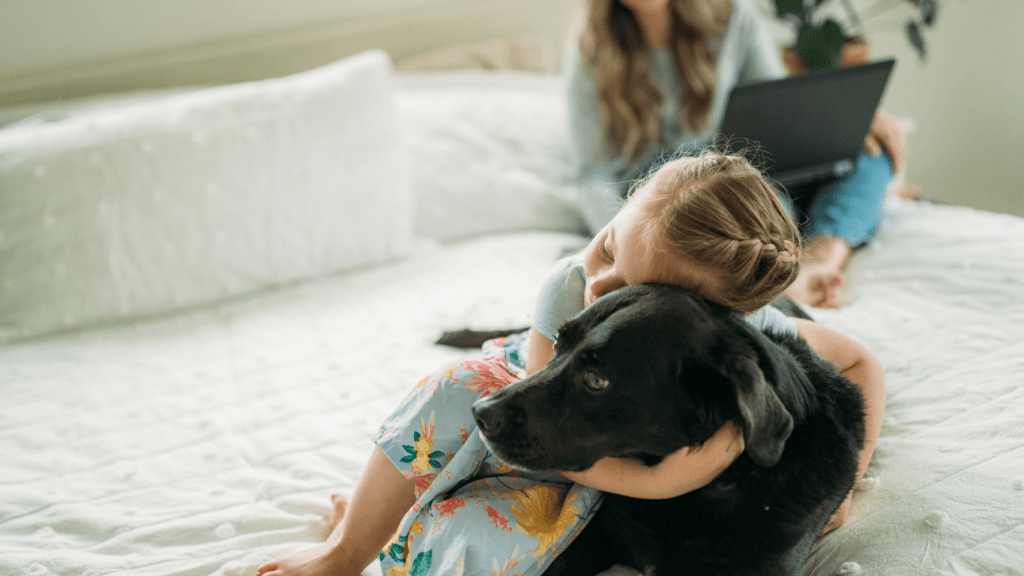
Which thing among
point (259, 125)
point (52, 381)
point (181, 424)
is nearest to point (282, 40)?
point (259, 125)

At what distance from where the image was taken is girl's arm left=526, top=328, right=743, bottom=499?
2.36 ft

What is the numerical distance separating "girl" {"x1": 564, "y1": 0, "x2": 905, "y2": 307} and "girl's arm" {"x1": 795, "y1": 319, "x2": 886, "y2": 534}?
845 millimetres

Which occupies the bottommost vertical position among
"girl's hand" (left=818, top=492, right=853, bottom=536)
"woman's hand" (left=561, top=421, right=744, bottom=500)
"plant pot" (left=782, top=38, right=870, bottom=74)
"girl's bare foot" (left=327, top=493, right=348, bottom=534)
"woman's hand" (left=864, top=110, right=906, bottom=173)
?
"girl's bare foot" (left=327, top=493, right=348, bottom=534)

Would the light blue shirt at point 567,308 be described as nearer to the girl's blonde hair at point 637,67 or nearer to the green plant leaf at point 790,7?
the girl's blonde hair at point 637,67

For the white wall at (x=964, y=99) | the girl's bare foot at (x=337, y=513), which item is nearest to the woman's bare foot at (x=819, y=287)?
the girl's bare foot at (x=337, y=513)

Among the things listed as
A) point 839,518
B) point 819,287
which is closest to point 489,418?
point 839,518

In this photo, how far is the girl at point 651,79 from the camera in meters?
1.83

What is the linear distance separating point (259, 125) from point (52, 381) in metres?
0.75

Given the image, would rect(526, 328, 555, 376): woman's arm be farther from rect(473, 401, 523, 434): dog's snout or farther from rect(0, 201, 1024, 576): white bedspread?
rect(0, 201, 1024, 576): white bedspread

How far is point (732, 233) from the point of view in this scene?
2.52 feet

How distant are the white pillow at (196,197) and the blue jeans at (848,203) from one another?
1066 mm

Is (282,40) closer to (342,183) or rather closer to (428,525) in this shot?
(342,183)

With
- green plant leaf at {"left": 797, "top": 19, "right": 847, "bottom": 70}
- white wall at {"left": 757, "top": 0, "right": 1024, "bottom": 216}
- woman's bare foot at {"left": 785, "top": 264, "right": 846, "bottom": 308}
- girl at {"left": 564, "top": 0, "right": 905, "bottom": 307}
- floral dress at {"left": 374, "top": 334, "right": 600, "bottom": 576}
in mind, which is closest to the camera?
floral dress at {"left": 374, "top": 334, "right": 600, "bottom": 576}

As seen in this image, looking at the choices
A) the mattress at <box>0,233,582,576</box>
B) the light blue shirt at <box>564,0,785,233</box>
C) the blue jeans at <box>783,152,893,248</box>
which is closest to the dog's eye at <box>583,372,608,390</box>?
the mattress at <box>0,233,582,576</box>
